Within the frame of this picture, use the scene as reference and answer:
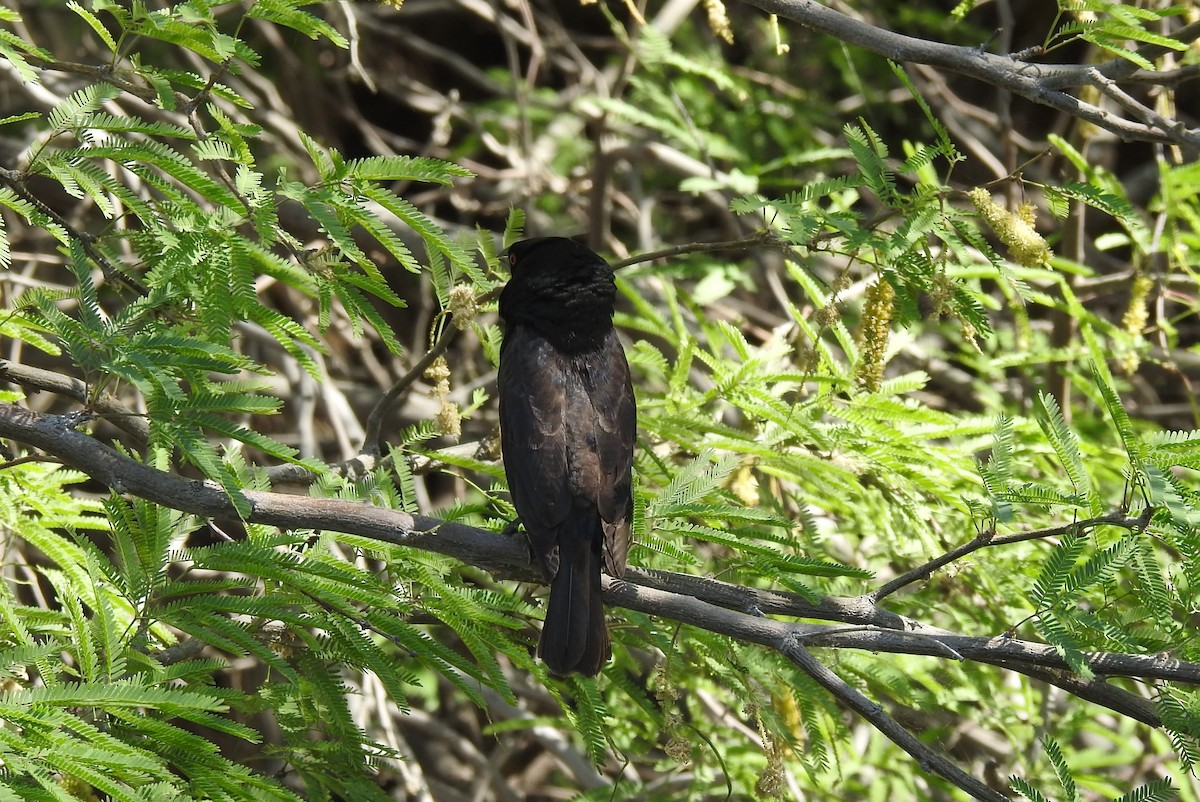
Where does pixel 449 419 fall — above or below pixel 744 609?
above

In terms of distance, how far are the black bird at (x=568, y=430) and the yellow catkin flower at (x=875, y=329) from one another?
852 mm

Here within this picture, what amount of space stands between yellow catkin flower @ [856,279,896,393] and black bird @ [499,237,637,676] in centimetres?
85

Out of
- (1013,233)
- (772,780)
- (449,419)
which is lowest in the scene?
(772,780)

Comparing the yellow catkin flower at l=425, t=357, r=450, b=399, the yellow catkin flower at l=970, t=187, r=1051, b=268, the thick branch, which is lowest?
the yellow catkin flower at l=425, t=357, r=450, b=399

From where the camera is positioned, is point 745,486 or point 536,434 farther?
point 745,486

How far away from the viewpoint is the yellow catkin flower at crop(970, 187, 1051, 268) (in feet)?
9.79

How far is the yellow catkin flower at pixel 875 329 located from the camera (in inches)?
130

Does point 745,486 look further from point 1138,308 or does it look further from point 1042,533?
point 1138,308

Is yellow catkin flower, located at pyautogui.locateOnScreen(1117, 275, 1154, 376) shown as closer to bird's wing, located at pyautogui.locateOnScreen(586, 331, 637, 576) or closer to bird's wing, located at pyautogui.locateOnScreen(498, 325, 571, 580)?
bird's wing, located at pyautogui.locateOnScreen(586, 331, 637, 576)

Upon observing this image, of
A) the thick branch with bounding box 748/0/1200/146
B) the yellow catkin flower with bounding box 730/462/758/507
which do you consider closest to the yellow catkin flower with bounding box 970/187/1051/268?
the thick branch with bounding box 748/0/1200/146

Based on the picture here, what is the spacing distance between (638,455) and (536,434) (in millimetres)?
535

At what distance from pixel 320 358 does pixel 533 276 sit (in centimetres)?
247

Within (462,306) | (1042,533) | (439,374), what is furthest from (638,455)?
(1042,533)

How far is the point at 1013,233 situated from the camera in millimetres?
3004
